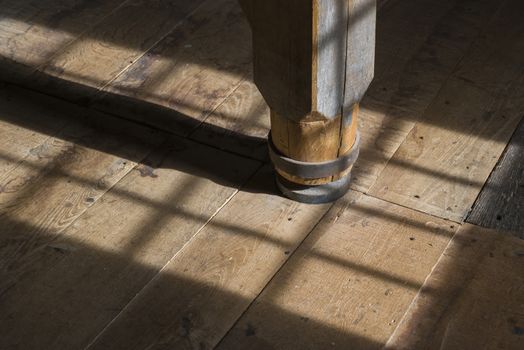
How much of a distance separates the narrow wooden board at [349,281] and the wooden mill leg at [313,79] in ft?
0.45

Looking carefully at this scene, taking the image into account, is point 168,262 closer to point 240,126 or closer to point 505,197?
point 240,126

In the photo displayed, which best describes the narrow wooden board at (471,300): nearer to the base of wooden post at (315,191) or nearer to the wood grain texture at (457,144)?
the wood grain texture at (457,144)

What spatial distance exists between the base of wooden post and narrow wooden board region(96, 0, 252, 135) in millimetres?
413

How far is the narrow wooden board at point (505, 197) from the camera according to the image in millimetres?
2379

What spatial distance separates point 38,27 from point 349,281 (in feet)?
5.04

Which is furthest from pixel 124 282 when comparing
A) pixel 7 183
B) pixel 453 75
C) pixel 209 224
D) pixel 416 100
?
pixel 453 75

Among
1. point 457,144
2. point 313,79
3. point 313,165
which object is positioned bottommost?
point 457,144

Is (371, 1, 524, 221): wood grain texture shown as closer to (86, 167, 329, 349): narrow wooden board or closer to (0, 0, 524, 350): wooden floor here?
(0, 0, 524, 350): wooden floor

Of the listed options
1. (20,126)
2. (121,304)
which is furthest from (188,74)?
(121,304)

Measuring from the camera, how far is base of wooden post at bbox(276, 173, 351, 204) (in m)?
2.43

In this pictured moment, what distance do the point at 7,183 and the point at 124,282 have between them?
526 millimetres

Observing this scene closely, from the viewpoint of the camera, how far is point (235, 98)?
2.82 m

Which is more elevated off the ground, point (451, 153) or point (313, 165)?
point (313, 165)

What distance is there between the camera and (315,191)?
95.9 inches
